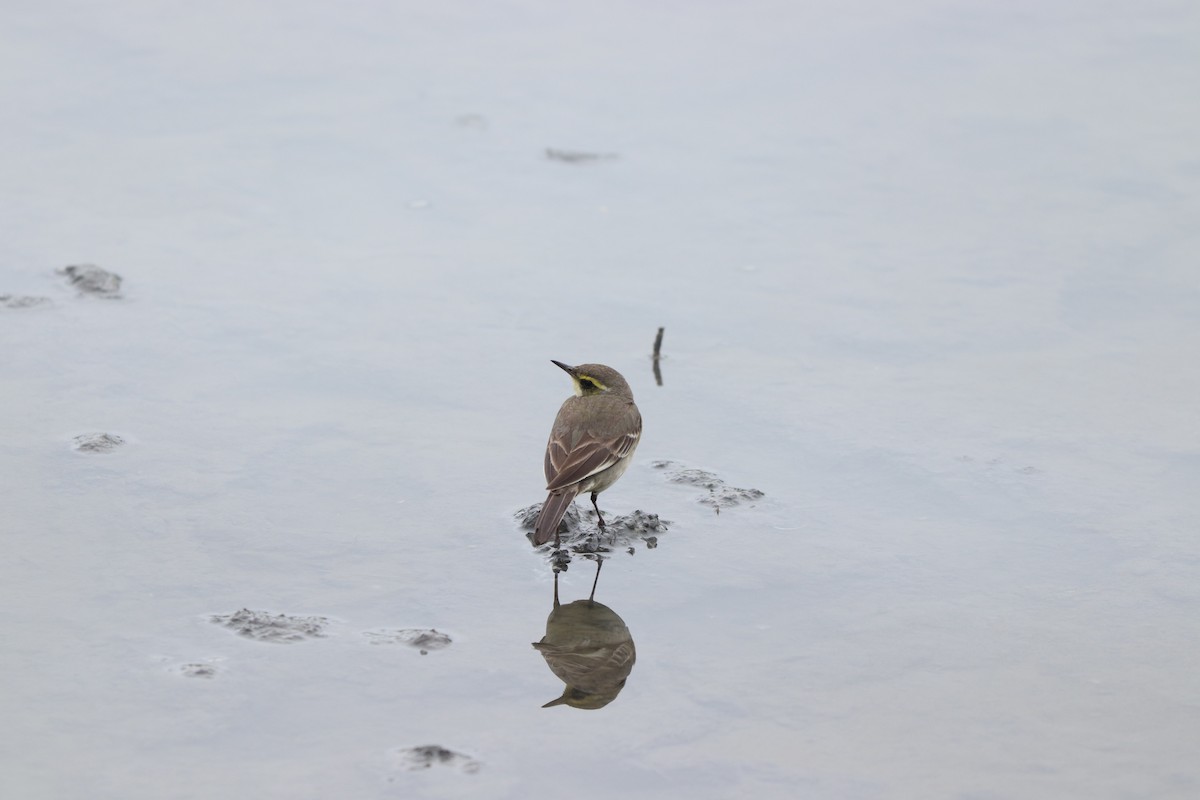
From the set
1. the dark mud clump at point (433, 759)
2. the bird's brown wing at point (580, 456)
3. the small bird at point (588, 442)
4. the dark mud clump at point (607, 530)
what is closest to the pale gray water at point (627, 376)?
the dark mud clump at point (433, 759)

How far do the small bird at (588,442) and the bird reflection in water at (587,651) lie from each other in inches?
18.0

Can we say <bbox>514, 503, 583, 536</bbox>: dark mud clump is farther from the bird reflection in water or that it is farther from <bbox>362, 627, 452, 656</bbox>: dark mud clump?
<bbox>362, 627, 452, 656</bbox>: dark mud clump

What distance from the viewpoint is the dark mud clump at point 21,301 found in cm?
957

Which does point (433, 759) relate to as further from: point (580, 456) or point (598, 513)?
point (598, 513)

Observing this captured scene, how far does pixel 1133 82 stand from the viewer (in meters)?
14.1

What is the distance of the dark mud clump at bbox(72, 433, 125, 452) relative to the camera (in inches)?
311

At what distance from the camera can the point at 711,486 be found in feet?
26.2

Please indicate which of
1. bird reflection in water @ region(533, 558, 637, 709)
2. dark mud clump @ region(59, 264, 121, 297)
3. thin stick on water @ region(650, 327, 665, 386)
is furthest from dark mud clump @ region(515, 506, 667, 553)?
dark mud clump @ region(59, 264, 121, 297)

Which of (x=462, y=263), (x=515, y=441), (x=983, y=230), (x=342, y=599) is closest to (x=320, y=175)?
(x=462, y=263)

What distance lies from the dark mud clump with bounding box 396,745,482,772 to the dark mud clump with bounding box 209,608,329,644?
37.9 inches

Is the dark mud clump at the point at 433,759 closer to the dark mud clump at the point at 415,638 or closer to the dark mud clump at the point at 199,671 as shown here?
the dark mud clump at the point at 415,638

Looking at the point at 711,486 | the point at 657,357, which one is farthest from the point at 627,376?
the point at 711,486

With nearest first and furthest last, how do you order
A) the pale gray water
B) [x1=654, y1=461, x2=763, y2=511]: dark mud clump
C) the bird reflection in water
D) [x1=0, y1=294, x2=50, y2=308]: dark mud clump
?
the pale gray water → the bird reflection in water → [x1=654, y1=461, x2=763, y2=511]: dark mud clump → [x1=0, y1=294, x2=50, y2=308]: dark mud clump

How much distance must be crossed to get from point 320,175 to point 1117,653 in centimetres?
752
